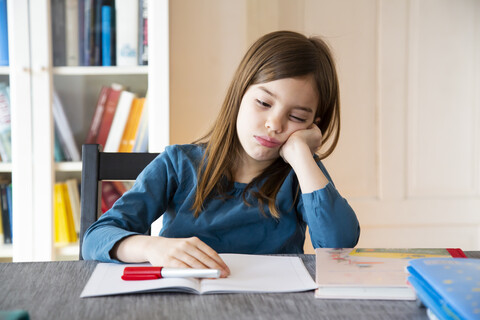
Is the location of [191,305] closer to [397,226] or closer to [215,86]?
[215,86]

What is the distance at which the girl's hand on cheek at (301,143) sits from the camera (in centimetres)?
105

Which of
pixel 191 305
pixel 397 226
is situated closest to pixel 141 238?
pixel 191 305

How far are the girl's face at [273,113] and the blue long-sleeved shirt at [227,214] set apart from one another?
11cm

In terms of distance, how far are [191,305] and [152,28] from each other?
1276mm

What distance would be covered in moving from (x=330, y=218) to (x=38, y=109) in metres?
1.17

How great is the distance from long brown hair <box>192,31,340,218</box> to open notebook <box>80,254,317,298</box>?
308 mm

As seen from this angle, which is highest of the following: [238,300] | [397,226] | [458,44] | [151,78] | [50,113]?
[458,44]

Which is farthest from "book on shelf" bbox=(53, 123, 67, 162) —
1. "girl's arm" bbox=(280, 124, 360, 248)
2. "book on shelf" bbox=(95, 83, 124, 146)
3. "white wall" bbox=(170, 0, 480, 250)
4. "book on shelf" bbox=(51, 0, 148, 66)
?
"girl's arm" bbox=(280, 124, 360, 248)

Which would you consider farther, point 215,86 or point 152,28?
point 215,86

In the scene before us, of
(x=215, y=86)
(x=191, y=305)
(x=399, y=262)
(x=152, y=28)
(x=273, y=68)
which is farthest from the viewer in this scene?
(x=215, y=86)

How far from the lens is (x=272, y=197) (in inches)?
42.7

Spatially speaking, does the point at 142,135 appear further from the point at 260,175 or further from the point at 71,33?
the point at 260,175

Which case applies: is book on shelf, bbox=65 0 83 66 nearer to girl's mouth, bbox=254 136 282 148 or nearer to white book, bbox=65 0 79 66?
white book, bbox=65 0 79 66

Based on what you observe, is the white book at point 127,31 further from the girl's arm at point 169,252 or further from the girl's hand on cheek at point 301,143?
the girl's arm at point 169,252
